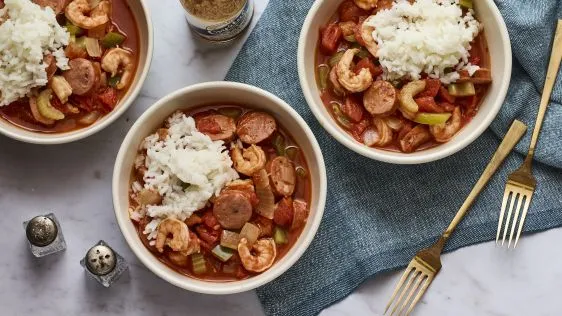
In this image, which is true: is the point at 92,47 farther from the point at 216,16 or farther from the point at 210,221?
the point at 210,221


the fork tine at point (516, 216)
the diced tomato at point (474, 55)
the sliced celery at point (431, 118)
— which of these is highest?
the diced tomato at point (474, 55)

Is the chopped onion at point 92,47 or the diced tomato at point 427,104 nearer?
the diced tomato at point 427,104

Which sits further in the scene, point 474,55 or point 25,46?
point 474,55


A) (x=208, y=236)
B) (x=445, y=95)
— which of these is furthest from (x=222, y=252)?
(x=445, y=95)

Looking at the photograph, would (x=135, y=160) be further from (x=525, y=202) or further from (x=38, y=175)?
(x=525, y=202)

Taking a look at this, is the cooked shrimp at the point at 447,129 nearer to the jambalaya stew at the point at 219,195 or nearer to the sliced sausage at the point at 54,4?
the jambalaya stew at the point at 219,195

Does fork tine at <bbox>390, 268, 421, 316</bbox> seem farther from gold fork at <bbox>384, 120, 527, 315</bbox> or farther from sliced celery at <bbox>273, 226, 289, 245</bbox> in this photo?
sliced celery at <bbox>273, 226, 289, 245</bbox>

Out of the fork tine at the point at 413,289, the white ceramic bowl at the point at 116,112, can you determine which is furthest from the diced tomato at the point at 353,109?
the white ceramic bowl at the point at 116,112
